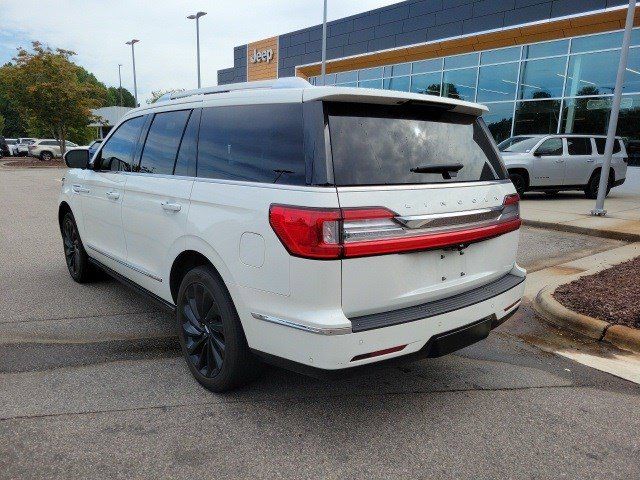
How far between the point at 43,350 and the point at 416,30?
21650 mm

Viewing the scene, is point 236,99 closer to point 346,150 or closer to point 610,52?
point 346,150

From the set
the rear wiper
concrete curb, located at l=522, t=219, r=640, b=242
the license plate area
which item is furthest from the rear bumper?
concrete curb, located at l=522, t=219, r=640, b=242

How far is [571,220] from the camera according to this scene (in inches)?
399

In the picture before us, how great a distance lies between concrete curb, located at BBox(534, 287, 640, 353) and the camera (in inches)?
159

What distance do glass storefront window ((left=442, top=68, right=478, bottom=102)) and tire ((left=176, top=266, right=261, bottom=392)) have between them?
1941cm

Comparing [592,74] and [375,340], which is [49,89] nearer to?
[592,74]

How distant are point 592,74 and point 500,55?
3.82 meters

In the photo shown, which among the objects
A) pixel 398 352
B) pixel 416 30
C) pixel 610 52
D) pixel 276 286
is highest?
pixel 416 30

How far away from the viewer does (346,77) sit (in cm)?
2664

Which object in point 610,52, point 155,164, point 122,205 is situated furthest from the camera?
point 610,52

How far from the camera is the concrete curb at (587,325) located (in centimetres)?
404

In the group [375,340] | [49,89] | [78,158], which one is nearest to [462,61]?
[78,158]

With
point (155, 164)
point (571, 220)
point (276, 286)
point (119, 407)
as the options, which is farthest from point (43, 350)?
point (571, 220)

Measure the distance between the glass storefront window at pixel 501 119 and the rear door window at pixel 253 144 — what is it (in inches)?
708
